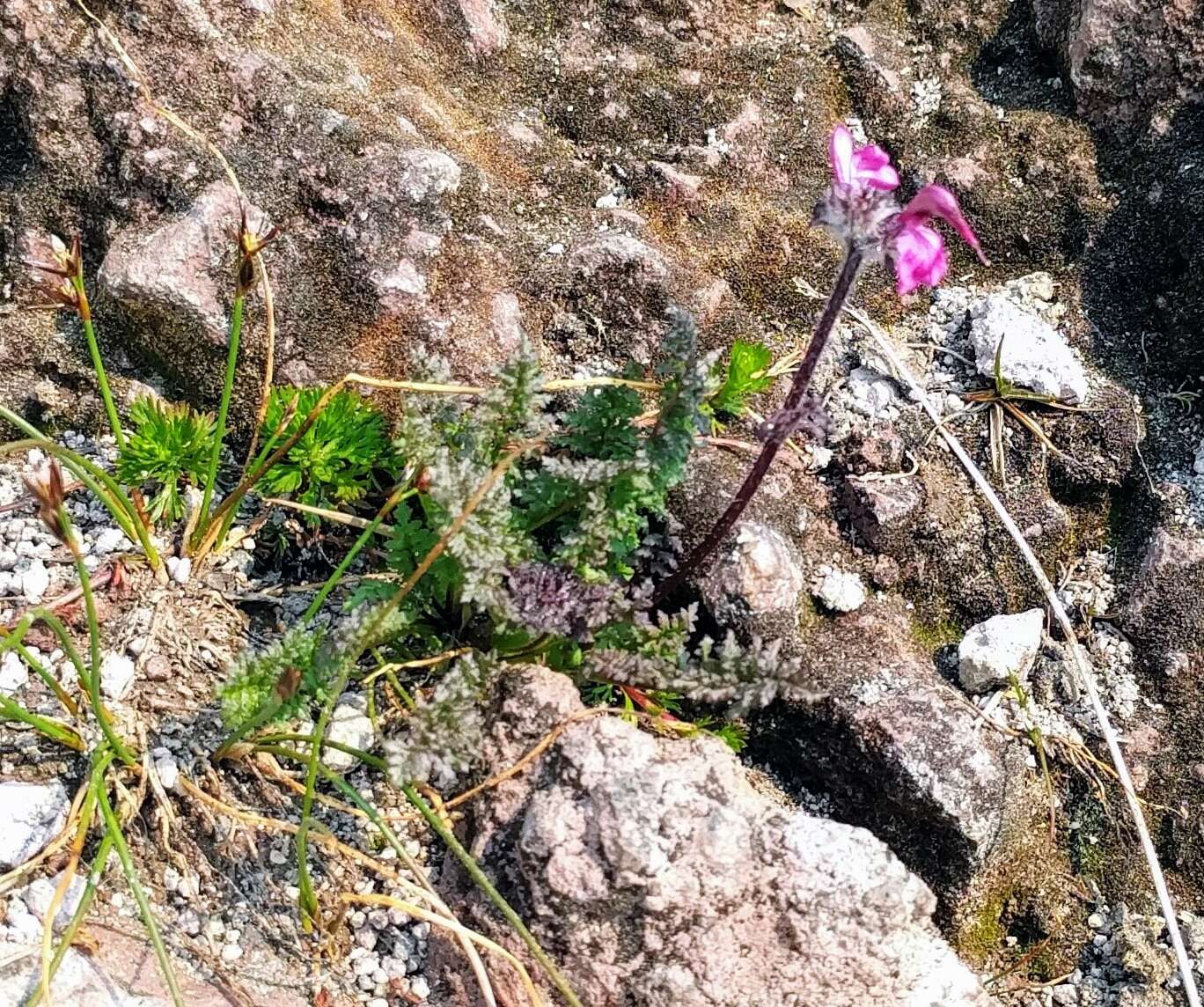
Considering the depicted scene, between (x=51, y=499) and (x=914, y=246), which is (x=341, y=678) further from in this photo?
(x=914, y=246)

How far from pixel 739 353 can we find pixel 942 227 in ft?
2.89

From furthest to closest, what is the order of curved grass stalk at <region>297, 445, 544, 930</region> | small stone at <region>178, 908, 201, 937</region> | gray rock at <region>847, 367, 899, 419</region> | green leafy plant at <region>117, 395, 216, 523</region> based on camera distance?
gray rock at <region>847, 367, 899, 419</region> → green leafy plant at <region>117, 395, 216, 523</region> → small stone at <region>178, 908, 201, 937</region> → curved grass stalk at <region>297, 445, 544, 930</region>

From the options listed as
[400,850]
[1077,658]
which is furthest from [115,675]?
[1077,658]

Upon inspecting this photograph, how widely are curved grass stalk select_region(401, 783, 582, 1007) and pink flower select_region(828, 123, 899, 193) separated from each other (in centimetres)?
164

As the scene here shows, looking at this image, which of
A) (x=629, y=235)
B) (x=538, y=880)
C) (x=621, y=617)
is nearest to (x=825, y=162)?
(x=629, y=235)

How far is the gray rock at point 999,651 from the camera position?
2912 mm

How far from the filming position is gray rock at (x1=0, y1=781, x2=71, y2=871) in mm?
2365

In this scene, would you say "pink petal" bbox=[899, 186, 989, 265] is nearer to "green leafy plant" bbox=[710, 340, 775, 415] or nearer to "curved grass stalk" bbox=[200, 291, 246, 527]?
"green leafy plant" bbox=[710, 340, 775, 415]

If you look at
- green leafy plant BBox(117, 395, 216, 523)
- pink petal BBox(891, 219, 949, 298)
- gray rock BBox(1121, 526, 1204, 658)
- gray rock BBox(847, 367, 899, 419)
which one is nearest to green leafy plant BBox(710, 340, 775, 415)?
gray rock BBox(847, 367, 899, 419)

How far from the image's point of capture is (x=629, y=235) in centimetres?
325

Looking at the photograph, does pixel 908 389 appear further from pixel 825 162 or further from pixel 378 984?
pixel 378 984

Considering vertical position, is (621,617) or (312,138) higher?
(312,138)

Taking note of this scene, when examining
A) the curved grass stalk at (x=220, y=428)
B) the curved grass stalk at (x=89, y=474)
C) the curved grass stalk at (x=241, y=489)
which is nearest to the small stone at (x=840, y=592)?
the curved grass stalk at (x=241, y=489)

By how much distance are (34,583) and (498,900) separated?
154 cm
